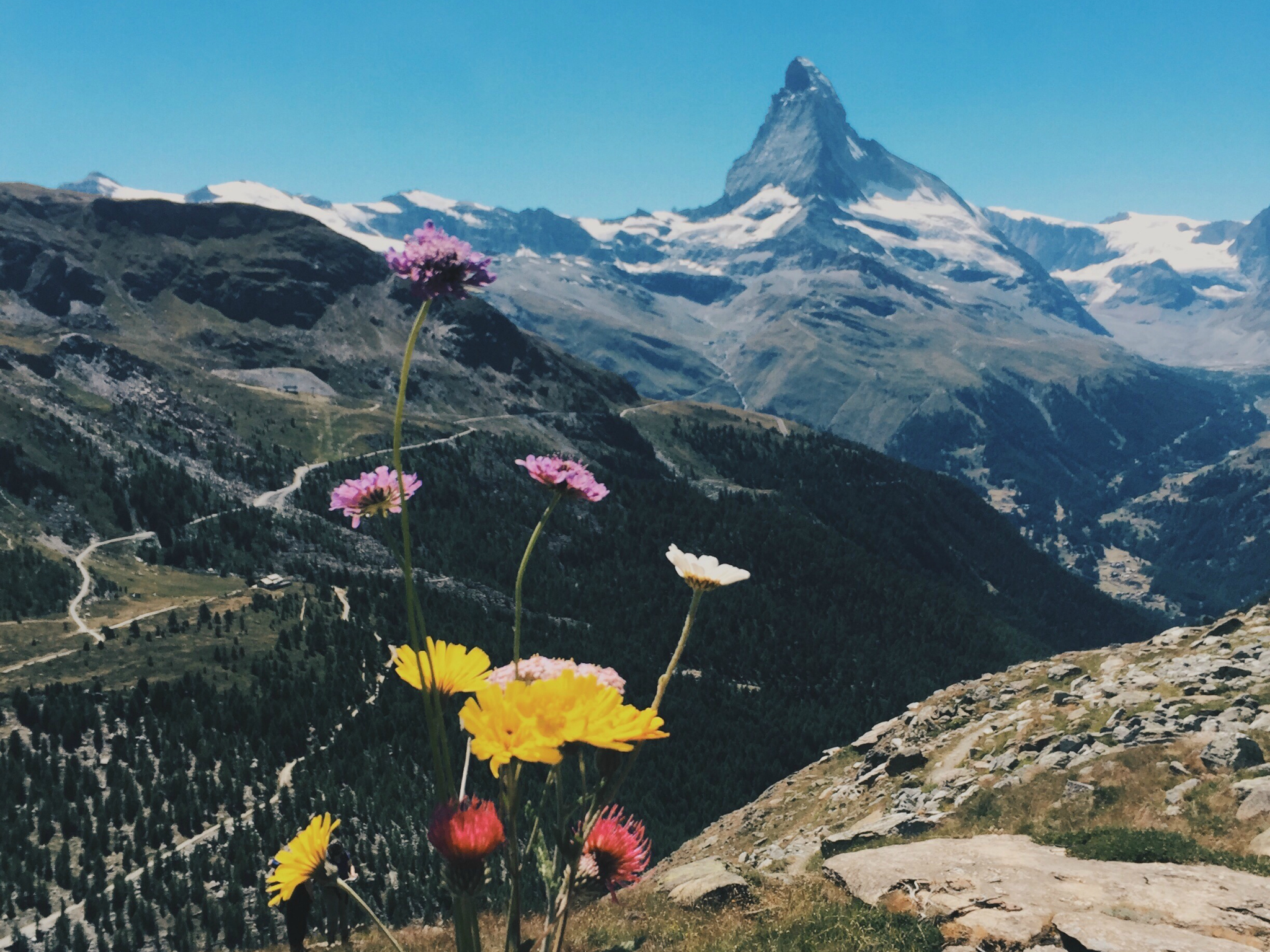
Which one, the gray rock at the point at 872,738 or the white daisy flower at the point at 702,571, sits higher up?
the white daisy flower at the point at 702,571

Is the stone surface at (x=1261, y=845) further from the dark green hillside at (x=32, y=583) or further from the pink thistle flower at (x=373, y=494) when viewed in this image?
the dark green hillside at (x=32, y=583)

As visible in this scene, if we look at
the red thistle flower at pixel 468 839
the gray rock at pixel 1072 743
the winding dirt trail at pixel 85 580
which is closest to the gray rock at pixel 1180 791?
the gray rock at pixel 1072 743

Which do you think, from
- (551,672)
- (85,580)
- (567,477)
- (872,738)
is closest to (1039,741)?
(872,738)

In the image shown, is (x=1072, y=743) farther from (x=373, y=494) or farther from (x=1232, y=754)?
(x=373, y=494)

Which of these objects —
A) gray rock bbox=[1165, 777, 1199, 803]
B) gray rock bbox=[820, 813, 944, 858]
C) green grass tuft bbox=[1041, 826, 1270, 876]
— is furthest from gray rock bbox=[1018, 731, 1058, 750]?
green grass tuft bbox=[1041, 826, 1270, 876]

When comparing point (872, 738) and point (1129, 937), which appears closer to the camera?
point (1129, 937)
